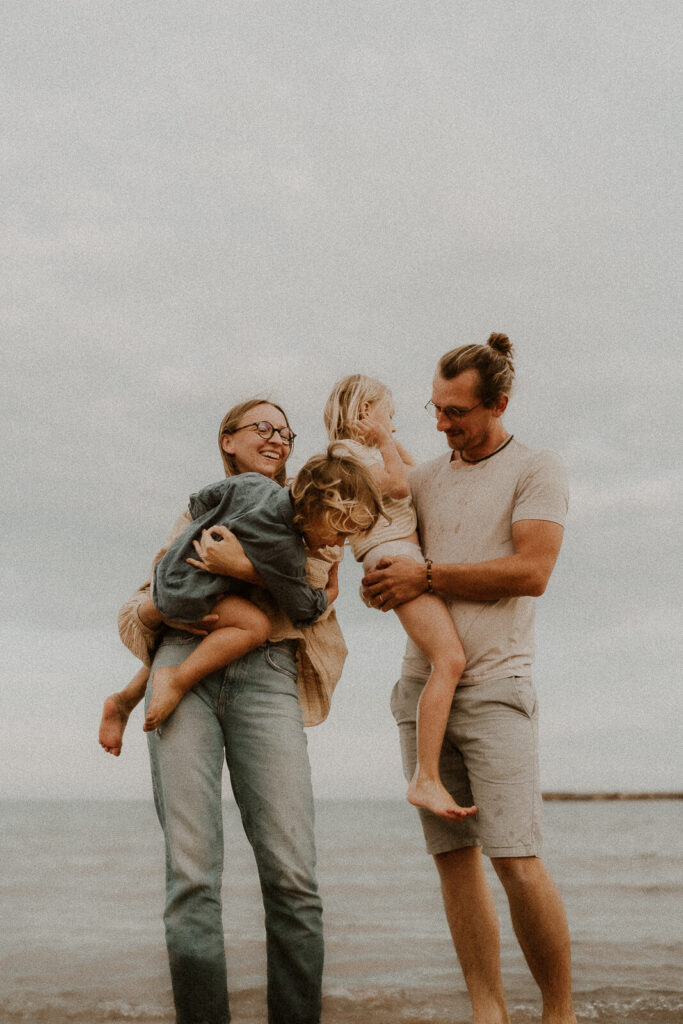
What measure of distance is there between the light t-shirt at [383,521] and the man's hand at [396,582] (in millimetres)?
152

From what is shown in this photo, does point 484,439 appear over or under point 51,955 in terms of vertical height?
over

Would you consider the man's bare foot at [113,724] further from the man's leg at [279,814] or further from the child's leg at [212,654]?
the man's leg at [279,814]

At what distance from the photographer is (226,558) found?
2844mm

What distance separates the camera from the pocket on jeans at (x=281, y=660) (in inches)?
116

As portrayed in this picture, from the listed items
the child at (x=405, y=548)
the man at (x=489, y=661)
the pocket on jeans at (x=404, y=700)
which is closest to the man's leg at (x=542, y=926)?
the man at (x=489, y=661)

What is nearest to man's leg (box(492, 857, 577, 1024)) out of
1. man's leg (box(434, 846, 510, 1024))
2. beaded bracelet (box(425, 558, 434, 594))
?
man's leg (box(434, 846, 510, 1024))

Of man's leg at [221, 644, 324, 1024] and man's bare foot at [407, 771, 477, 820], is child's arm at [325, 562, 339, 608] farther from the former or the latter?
man's bare foot at [407, 771, 477, 820]

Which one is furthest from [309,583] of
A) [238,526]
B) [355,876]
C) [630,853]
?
[630,853]

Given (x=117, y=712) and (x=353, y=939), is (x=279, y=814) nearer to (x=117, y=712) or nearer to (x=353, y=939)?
(x=117, y=712)

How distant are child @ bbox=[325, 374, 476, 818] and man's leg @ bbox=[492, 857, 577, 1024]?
0.27m

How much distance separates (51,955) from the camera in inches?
239

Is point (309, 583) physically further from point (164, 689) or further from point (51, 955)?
point (51, 955)

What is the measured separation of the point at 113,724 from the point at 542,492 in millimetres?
1619

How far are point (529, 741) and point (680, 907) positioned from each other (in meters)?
6.01
